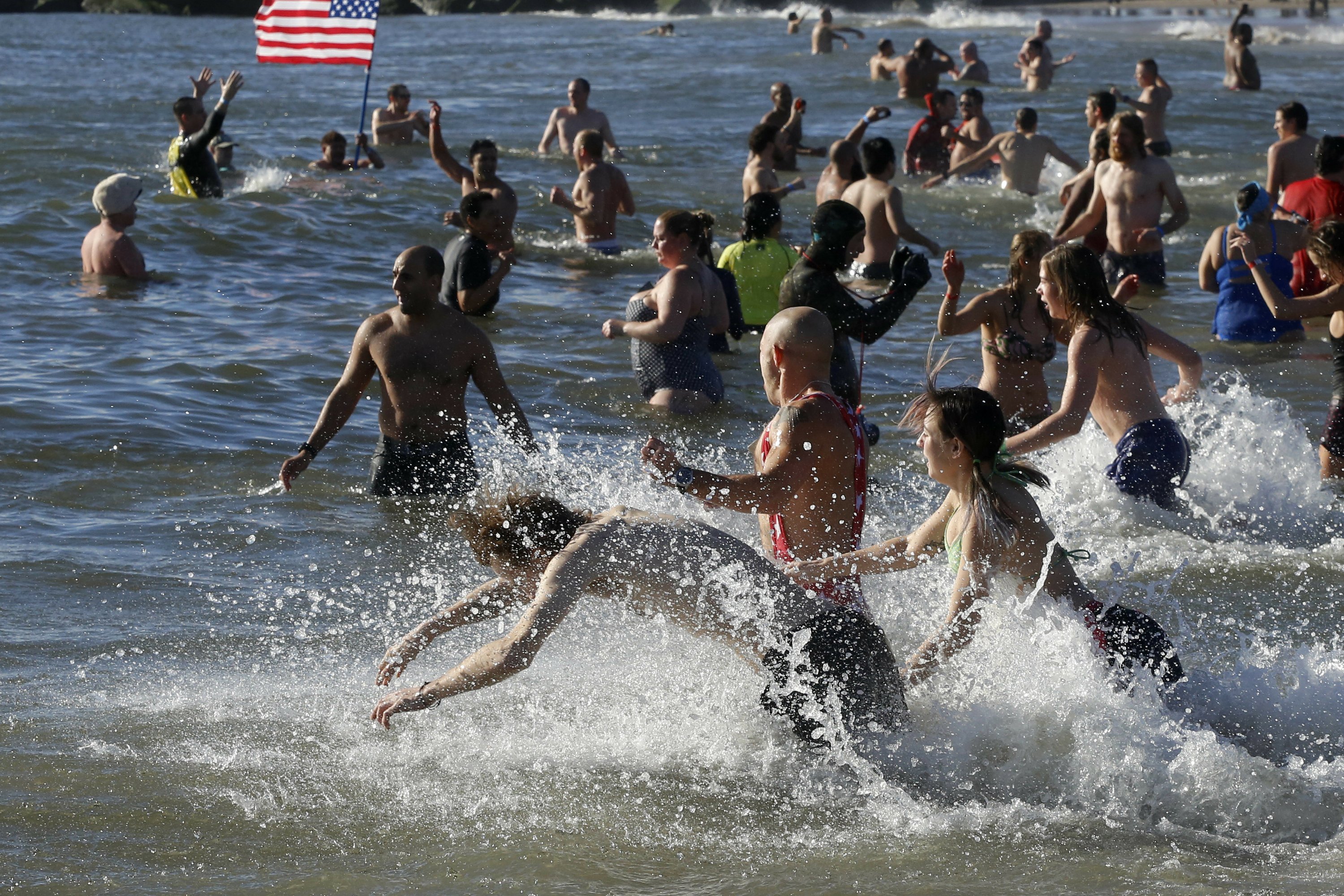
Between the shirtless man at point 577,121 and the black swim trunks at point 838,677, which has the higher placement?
the shirtless man at point 577,121

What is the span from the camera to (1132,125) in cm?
1062

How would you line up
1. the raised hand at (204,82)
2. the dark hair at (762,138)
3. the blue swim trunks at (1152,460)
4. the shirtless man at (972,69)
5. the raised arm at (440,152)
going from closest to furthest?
the blue swim trunks at (1152,460), the dark hair at (762,138), the raised arm at (440,152), the raised hand at (204,82), the shirtless man at (972,69)

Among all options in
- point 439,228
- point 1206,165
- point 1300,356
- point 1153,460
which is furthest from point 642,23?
point 1153,460

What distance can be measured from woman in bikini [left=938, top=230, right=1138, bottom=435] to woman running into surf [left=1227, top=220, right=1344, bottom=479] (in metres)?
1.05

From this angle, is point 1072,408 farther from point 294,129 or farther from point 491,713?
point 294,129

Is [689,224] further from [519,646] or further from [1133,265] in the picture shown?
[1133,265]

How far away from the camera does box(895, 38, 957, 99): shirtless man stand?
23.1 meters

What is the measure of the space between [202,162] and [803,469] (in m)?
12.2

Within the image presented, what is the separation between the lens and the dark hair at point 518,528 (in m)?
4.14

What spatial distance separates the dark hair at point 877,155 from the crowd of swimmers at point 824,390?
0.08ft

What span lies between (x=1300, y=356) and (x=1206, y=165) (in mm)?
10204

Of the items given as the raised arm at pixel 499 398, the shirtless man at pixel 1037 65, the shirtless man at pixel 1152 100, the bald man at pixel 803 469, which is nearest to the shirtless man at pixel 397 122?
the shirtless man at pixel 1152 100

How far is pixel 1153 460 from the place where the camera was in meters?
6.49

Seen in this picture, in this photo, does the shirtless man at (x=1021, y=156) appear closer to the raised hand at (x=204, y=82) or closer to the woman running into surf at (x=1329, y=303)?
the woman running into surf at (x=1329, y=303)
